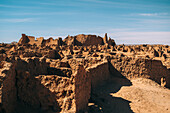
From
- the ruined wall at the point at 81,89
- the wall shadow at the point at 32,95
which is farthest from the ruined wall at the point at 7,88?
the ruined wall at the point at 81,89

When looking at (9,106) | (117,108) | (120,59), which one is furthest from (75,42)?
(9,106)

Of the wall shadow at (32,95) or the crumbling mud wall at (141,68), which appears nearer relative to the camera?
the wall shadow at (32,95)

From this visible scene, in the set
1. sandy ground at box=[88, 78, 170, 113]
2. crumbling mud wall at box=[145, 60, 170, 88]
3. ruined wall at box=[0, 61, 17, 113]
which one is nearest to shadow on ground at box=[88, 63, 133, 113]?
sandy ground at box=[88, 78, 170, 113]

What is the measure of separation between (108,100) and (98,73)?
2.27 m

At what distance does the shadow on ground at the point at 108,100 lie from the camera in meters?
8.08

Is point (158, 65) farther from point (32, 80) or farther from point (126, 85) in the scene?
point (32, 80)

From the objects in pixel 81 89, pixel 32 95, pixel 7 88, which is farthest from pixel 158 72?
pixel 7 88

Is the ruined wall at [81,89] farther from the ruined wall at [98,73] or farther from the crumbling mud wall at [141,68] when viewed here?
the crumbling mud wall at [141,68]

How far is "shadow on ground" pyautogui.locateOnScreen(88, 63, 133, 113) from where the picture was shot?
8079 millimetres

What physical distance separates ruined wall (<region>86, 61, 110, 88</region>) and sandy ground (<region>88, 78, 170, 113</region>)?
1.22 feet

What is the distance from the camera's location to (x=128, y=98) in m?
10.3

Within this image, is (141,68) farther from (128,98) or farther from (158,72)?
(128,98)

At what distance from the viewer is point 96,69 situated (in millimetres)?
10930

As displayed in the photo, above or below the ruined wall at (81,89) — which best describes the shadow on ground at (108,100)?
below
